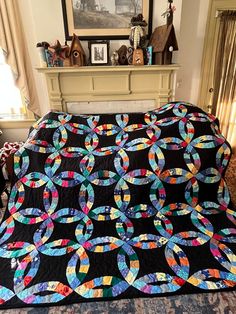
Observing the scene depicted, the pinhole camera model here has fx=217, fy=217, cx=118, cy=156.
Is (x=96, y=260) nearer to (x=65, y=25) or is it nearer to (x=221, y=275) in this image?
(x=221, y=275)

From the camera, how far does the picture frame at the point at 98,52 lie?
89.5 inches

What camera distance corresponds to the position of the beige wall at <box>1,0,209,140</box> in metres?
2.23

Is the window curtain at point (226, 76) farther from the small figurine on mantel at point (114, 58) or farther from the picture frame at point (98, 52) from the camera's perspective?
the picture frame at point (98, 52)

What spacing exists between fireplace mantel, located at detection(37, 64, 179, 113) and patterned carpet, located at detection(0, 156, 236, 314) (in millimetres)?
1980

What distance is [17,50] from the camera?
2.40 meters

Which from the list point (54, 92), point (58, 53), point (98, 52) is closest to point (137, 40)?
point (98, 52)

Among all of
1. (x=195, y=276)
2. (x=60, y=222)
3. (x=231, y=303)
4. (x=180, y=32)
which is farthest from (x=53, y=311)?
(x=180, y=32)

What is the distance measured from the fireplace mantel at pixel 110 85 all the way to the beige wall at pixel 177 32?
27 cm

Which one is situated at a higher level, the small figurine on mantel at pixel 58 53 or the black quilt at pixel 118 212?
the small figurine on mantel at pixel 58 53

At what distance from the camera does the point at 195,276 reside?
45.8 inches

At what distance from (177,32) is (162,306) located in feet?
8.25

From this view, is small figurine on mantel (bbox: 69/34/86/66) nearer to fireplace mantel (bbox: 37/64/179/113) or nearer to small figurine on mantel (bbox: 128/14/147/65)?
fireplace mantel (bbox: 37/64/179/113)

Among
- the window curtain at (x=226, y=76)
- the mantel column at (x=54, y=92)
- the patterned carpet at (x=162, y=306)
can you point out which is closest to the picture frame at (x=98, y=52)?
the mantel column at (x=54, y=92)

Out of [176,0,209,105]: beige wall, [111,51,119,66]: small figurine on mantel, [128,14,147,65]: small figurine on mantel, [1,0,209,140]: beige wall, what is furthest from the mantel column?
[176,0,209,105]: beige wall
